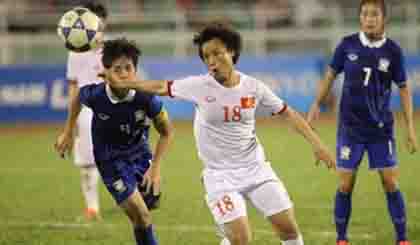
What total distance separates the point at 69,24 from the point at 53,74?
45.2 feet

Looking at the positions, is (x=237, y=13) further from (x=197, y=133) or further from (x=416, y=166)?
(x=197, y=133)

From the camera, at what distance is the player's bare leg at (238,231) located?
757cm

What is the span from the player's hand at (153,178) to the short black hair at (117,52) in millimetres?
850

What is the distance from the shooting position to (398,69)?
9.38 m

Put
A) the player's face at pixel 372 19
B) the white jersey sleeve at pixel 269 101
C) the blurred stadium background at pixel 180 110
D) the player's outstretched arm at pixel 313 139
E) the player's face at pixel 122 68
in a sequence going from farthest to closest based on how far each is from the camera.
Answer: the blurred stadium background at pixel 180 110 < the player's face at pixel 372 19 < the player's face at pixel 122 68 < the white jersey sleeve at pixel 269 101 < the player's outstretched arm at pixel 313 139

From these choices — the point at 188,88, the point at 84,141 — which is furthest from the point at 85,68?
the point at 188,88

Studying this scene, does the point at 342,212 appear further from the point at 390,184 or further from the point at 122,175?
the point at 122,175

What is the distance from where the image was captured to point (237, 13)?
86.7 feet

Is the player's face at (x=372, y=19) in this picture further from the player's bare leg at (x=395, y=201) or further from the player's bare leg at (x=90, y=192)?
the player's bare leg at (x=90, y=192)

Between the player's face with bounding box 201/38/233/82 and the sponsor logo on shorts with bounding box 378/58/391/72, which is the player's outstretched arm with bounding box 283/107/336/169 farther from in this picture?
the sponsor logo on shorts with bounding box 378/58/391/72

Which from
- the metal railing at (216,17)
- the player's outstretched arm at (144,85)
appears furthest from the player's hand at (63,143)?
the metal railing at (216,17)

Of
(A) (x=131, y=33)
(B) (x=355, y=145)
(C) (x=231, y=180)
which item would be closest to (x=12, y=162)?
(A) (x=131, y=33)

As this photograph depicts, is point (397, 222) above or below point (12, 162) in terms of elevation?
above

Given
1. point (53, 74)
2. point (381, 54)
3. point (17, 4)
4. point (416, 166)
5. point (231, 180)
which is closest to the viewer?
point (231, 180)
